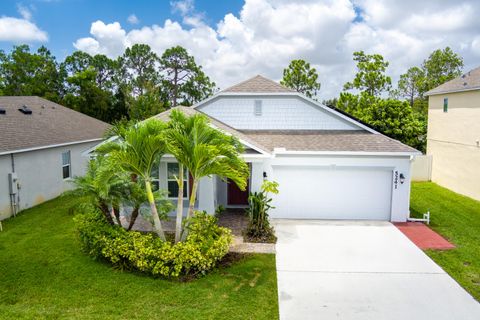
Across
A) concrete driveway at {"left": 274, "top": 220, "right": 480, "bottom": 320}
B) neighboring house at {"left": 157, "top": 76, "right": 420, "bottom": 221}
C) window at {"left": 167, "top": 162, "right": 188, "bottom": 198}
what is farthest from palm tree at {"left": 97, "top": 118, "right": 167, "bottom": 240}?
concrete driveway at {"left": 274, "top": 220, "right": 480, "bottom": 320}

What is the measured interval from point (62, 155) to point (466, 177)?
22168mm

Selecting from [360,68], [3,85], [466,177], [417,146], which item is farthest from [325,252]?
[3,85]

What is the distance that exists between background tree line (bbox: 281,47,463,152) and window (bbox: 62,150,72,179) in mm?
20866

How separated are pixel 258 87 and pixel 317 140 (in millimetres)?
4211

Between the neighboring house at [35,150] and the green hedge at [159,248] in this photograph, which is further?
the neighboring house at [35,150]

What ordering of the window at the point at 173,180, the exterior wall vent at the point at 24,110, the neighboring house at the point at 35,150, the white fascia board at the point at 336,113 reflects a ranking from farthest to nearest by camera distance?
the exterior wall vent at the point at 24,110, the white fascia board at the point at 336,113, the neighboring house at the point at 35,150, the window at the point at 173,180

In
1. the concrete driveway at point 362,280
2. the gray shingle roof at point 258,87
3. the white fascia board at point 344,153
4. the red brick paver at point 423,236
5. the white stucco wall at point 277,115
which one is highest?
the gray shingle roof at point 258,87

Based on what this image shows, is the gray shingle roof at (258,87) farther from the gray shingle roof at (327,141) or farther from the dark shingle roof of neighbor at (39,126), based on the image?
the dark shingle roof of neighbor at (39,126)

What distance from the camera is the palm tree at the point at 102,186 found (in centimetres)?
909

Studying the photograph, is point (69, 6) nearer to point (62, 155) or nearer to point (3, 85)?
point (62, 155)

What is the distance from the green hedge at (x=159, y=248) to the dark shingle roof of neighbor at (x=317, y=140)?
4645mm

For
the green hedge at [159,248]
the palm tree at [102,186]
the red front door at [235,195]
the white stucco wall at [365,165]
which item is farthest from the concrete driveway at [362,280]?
the palm tree at [102,186]

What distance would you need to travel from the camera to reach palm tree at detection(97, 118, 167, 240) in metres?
8.97

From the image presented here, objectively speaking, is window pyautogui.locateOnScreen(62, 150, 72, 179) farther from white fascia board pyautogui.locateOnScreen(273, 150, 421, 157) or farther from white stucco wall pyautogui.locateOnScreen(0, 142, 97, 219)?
white fascia board pyautogui.locateOnScreen(273, 150, 421, 157)
